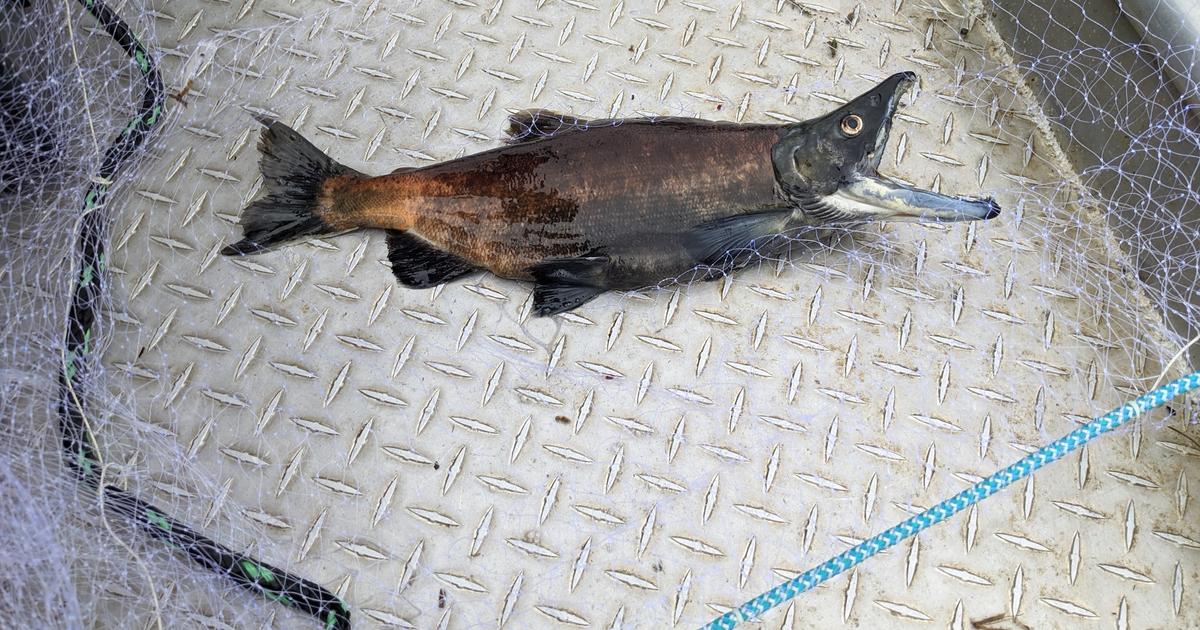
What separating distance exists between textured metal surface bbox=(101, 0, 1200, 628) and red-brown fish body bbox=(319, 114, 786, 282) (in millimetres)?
120

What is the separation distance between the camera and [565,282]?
212 centimetres

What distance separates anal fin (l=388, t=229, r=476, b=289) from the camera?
2150 millimetres

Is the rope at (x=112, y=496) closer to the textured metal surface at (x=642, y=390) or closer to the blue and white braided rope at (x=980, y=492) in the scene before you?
the textured metal surface at (x=642, y=390)

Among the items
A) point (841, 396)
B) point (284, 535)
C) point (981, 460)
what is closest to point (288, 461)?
point (284, 535)

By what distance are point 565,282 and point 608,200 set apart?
23 cm

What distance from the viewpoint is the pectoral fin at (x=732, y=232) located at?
204 centimetres

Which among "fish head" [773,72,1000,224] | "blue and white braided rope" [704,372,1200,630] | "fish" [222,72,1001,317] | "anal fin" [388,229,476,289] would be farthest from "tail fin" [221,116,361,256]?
"blue and white braided rope" [704,372,1200,630]

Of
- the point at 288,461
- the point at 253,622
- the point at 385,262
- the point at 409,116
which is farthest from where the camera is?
the point at 409,116

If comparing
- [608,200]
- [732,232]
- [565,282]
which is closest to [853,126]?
[732,232]

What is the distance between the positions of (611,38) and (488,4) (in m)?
0.37

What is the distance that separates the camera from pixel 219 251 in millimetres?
2219

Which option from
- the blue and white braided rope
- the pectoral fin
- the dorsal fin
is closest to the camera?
the blue and white braided rope

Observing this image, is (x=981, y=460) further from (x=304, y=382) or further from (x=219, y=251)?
(x=219, y=251)

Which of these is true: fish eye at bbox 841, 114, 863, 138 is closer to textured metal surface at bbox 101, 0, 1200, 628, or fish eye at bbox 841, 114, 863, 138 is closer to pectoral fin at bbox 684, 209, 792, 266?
pectoral fin at bbox 684, 209, 792, 266
